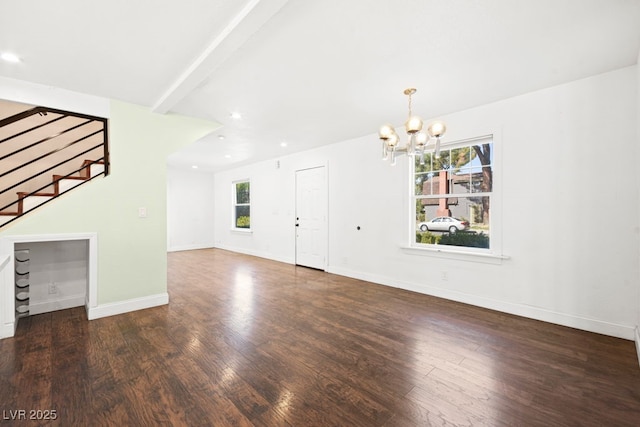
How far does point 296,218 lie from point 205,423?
4853 mm

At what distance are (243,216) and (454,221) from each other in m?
6.01

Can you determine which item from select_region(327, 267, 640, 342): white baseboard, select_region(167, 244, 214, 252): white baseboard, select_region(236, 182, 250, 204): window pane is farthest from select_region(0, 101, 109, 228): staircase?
select_region(327, 267, 640, 342): white baseboard

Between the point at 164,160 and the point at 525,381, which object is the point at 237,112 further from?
the point at 525,381

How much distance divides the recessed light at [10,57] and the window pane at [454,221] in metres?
4.69

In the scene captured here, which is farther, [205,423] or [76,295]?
[76,295]

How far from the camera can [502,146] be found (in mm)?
3381

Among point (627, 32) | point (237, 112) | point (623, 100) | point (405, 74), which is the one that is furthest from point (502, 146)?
point (237, 112)

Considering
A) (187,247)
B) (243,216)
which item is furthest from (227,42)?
(187,247)

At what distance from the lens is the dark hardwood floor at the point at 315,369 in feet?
5.52

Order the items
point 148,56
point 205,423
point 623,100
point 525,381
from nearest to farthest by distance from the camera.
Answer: point 205,423 → point 525,381 → point 148,56 → point 623,100

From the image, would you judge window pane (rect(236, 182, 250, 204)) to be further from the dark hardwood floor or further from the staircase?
the dark hardwood floor

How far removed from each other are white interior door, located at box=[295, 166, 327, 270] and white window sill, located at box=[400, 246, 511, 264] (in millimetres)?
1904

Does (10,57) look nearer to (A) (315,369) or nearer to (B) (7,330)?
(B) (7,330)

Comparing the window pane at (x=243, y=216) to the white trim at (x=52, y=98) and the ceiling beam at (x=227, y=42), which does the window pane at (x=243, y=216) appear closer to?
the white trim at (x=52, y=98)
